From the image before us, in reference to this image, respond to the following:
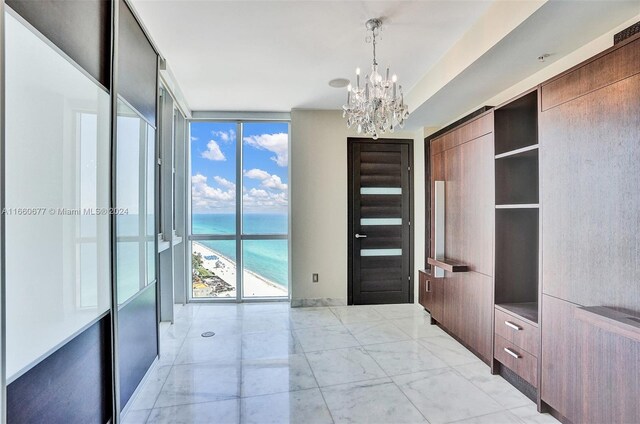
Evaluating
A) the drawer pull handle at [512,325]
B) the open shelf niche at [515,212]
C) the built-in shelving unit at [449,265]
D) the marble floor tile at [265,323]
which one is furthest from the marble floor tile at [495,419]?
the marble floor tile at [265,323]

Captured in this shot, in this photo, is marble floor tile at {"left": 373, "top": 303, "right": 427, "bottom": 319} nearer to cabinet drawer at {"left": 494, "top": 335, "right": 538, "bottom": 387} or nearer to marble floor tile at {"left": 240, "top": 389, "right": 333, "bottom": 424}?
cabinet drawer at {"left": 494, "top": 335, "right": 538, "bottom": 387}

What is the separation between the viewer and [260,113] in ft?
Answer: 15.3

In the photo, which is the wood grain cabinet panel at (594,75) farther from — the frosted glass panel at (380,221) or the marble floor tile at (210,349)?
the marble floor tile at (210,349)

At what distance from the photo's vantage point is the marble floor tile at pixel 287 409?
6.81 feet

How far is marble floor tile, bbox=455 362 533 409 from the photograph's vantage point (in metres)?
2.27

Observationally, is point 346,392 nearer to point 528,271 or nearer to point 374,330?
point 374,330

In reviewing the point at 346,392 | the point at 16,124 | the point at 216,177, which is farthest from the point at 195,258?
the point at 16,124

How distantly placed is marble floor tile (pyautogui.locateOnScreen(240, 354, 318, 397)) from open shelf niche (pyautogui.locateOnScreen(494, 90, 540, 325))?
1654mm

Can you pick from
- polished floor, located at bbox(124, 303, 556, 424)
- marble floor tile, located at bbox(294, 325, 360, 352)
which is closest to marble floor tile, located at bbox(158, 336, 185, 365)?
polished floor, located at bbox(124, 303, 556, 424)

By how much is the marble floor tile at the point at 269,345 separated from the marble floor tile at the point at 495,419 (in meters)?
1.55

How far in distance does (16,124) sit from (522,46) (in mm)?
2763

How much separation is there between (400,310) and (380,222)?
4.04ft

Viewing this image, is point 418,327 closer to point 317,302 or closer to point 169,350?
point 317,302

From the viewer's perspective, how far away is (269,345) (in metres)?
3.25
